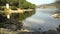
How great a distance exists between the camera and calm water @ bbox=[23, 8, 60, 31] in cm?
431

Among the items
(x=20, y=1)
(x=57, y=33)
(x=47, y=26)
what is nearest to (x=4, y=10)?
(x=20, y=1)

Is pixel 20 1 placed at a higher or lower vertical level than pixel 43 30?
higher

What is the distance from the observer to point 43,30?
4.20 metres

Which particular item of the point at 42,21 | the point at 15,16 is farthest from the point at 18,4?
the point at 42,21

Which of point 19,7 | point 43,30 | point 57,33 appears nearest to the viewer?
point 57,33

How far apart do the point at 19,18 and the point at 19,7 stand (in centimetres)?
33

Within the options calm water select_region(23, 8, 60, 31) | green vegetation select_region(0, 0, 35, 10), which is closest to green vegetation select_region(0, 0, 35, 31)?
green vegetation select_region(0, 0, 35, 10)

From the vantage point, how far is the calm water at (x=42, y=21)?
4.31 m

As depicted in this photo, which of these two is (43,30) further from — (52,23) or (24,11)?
(24,11)

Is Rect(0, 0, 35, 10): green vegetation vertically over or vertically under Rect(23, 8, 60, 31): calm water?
over

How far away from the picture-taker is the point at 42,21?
179 inches

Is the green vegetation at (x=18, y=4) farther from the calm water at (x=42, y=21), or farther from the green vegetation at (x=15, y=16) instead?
the calm water at (x=42, y=21)

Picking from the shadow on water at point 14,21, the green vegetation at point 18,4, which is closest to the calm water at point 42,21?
the shadow on water at point 14,21

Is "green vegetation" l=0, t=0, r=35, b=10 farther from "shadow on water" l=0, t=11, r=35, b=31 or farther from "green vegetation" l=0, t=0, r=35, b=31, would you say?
"shadow on water" l=0, t=11, r=35, b=31
